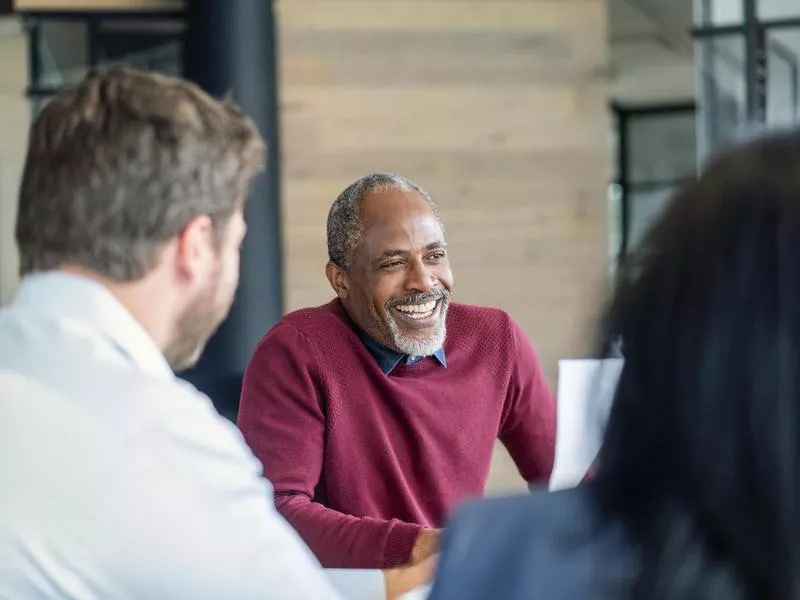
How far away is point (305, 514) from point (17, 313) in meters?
0.68

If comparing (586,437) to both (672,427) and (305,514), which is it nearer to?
(672,427)

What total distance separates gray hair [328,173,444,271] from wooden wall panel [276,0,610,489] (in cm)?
228

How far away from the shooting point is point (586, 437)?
811 millimetres

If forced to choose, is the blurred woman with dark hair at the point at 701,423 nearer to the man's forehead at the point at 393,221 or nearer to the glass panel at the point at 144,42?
the man's forehead at the point at 393,221

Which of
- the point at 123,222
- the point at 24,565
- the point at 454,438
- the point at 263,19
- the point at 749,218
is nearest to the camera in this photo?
the point at 749,218

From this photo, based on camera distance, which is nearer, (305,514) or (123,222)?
(123,222)

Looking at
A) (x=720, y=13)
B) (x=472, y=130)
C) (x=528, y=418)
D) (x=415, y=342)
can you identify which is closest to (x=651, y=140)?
(x=720, y=13)

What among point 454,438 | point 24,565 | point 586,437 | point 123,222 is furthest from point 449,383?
point 586,437

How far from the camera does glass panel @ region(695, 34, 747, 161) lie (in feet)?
15.7

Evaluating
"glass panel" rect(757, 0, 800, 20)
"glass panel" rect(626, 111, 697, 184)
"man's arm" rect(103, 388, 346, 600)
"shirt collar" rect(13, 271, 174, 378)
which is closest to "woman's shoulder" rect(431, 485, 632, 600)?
"man's arm" rect(103, 388, 346, 600)

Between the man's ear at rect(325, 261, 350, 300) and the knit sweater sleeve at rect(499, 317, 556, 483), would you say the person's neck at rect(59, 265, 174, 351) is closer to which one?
the man's ear at rect(325, 261, 350, 300)

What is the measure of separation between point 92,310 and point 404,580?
1.70 feet

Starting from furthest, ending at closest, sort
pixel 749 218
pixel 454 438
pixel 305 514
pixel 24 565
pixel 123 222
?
pixel 454 438
pixel 305 514
pixel 123 222
pixel 24 565
pixel 749 218

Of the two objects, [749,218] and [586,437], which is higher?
[749,218]
